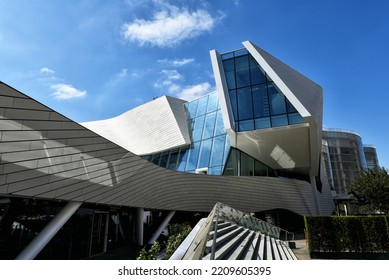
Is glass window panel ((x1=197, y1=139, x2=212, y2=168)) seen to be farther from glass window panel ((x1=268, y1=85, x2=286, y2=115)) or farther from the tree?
the tree

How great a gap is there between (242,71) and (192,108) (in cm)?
961

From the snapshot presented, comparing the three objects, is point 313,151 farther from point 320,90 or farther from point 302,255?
point 302,255

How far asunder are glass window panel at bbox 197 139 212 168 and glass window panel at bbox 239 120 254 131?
4.89 meters

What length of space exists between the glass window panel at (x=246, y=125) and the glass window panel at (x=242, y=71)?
10.4ft

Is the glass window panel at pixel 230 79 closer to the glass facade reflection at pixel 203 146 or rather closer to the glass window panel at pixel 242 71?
the glass window panel at pixel 242 71

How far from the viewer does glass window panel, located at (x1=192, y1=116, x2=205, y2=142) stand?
26.6 metres

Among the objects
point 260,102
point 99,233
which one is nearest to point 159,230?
point 99,233

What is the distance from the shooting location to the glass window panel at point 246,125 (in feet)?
67.3

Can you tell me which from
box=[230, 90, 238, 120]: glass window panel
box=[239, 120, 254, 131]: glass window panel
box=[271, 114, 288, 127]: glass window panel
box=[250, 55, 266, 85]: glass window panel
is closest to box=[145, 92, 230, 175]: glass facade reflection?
box=[239, 120, 254, 131]: glass window panel

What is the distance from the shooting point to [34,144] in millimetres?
7141

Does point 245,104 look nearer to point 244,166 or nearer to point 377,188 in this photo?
point 244,166

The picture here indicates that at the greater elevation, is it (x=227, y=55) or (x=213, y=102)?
(x=227, y=55)

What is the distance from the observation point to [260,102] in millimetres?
20531

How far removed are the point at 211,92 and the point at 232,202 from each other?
1315 cm
